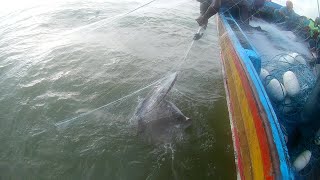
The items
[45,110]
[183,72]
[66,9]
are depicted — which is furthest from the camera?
[66,9]

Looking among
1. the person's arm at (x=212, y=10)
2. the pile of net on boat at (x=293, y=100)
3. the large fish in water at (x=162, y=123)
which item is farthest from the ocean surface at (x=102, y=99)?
the person's arm at (x=212, y=10)

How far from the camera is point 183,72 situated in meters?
7.82

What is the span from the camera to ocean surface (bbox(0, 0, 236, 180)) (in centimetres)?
455

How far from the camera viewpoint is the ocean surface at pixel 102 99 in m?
4.55

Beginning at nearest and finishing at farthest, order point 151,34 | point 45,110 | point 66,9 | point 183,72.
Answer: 1. point 45,110
2. point 183,72
3. point 151,34
4. point 66,9

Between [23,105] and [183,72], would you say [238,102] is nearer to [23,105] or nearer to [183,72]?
[183,72]

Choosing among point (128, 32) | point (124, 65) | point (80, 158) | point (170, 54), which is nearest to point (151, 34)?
point (128, 32)

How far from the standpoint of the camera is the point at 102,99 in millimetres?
6312

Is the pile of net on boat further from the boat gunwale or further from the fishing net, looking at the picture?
the boat gunwale

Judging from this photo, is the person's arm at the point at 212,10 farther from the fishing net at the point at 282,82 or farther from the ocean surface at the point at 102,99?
the fishing net at the point at 282,82

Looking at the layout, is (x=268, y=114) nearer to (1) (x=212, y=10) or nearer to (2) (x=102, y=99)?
(2) (x=102, y=99)

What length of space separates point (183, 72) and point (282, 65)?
9.06 feet

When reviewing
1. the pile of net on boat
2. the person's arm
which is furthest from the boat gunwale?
the person's arm

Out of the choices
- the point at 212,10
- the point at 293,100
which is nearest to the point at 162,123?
the point at 293,100
